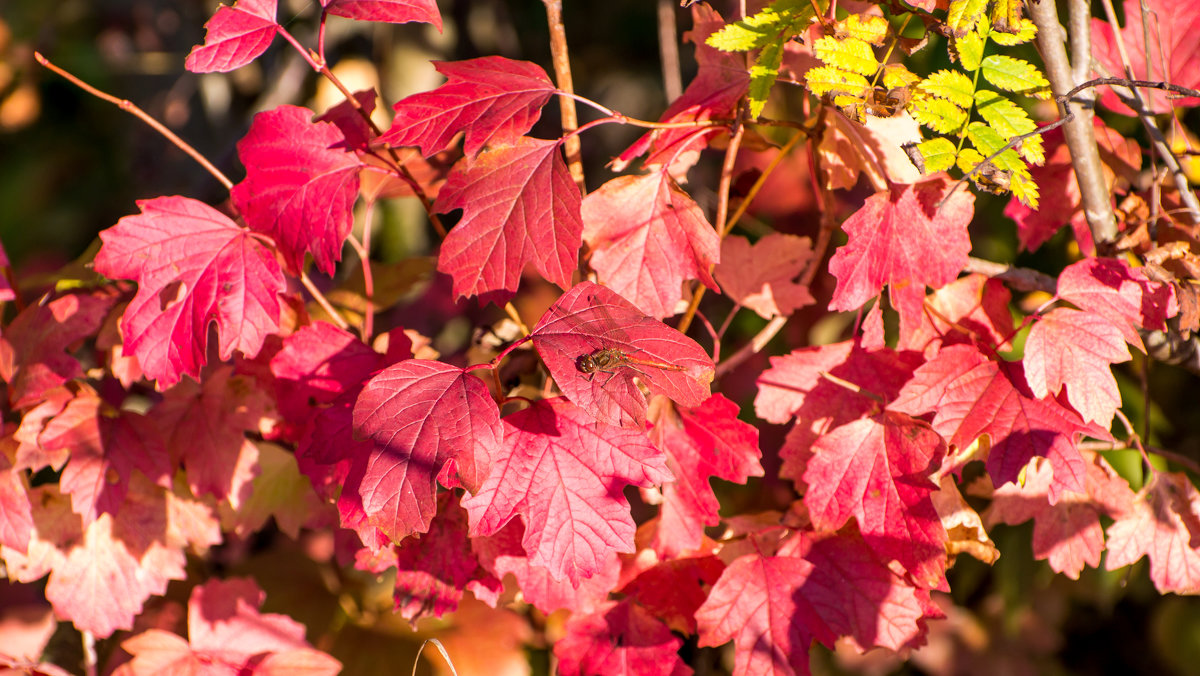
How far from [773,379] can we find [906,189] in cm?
24

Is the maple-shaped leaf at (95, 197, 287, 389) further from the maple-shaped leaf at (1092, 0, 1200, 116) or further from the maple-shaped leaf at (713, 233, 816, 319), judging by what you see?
the maple-shaped leaf at (1092, 0, 1200, 116)

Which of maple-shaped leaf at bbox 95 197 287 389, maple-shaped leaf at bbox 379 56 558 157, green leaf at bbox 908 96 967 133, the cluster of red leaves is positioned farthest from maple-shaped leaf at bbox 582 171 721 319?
Answer: maple-shaped leaf at bbox 95 197 287 389

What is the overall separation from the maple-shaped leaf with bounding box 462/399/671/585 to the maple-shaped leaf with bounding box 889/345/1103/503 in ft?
0.86

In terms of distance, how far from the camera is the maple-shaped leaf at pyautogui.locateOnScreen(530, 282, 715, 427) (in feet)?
2.07

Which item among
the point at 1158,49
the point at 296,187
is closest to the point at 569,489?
the point at 296,187

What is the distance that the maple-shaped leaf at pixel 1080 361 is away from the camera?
708mm

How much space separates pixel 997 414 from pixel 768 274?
0.30 m

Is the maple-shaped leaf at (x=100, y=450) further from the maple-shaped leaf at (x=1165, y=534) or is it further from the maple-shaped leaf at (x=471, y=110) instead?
the maple-shaped leaf at (x=1165, y=534)

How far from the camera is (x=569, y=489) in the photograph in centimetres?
71

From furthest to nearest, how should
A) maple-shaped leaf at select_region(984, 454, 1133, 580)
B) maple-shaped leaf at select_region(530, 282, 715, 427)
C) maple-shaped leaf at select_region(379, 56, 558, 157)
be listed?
maple-shaped leaf at select_region(984, 454, 1133, 580), maple-shaped leaf at select_region(379, 56, 558, 157), maple-shaped leaf at select_region(530, 282, 715, 427)

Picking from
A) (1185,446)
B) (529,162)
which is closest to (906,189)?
(529,162)

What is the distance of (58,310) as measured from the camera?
2.92 ft

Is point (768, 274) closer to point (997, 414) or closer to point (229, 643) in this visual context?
point (997, 414)

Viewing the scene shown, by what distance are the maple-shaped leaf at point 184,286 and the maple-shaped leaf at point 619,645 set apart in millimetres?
458
